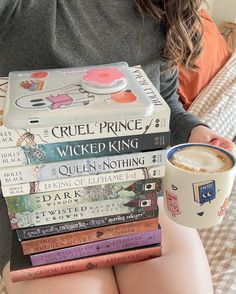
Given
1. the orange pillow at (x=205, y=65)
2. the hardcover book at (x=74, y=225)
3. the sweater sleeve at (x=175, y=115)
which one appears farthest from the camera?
the orange pillow at (x=205, y=65)

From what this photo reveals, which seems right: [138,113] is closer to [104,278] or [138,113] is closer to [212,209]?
[212,209]

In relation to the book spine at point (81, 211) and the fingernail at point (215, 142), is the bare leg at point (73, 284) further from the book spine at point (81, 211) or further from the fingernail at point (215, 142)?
the fingernail at point (215, 142)

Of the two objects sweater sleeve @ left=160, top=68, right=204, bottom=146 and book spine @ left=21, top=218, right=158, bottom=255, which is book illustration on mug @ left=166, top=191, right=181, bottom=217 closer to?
book spine @ left=21, top=218, right=158, bottom=255

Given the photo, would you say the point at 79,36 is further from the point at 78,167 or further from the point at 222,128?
the point at 222,128

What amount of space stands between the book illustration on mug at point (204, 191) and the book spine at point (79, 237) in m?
0.09

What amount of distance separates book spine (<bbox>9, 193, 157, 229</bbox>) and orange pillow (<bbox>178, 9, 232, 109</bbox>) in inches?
32.2

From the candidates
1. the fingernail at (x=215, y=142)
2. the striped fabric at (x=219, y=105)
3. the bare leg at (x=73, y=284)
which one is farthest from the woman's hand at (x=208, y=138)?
the striped fabric at (x=219, y=105)

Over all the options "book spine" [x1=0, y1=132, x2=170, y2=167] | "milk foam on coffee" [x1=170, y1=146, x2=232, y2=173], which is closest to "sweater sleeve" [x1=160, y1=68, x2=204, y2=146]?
"milk foam on coffee" [x1=170, y1=146, x2=232, y2=173]

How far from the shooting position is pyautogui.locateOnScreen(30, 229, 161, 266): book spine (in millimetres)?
604

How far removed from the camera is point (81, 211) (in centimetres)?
57

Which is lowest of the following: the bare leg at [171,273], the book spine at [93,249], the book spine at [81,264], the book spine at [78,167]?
the bare leg at [171,273]

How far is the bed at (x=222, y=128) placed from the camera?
857 mm

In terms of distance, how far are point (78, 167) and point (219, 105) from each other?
94 cm

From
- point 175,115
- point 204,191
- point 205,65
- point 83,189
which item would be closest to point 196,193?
point 204,191
